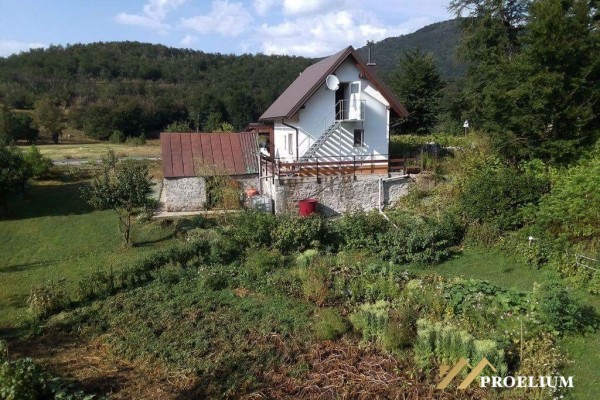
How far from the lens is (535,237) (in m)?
12.7

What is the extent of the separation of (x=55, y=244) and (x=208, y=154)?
812 centimetres

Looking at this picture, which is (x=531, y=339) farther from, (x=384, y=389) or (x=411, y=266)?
(x=411, y=266)

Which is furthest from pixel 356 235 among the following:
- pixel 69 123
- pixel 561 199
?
pixel 69 123

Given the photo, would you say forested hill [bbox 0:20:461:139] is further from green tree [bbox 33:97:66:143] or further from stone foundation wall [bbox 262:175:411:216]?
stone foundation wall [bbox 262:175:411:216]

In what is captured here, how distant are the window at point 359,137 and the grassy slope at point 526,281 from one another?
9.05m

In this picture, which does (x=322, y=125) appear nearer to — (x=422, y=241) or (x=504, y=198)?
(x=422, y=241)

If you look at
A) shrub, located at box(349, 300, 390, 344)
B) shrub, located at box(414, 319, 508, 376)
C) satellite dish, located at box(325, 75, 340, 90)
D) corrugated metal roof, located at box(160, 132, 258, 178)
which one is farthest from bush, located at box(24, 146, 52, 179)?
shrub, located at box(414, 319, 508, 376)

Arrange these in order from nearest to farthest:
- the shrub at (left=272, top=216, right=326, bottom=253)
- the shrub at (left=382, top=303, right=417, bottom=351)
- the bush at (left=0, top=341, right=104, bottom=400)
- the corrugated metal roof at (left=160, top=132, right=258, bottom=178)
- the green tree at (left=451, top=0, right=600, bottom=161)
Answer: the bush at (left=0, top=341, right=104, bottom=400), the shrub at (left=382, top=303, right=417, bottom=351), the shrub at (left=272, top=216, right=326, bottom=253), the green tree at (left=451, top=0, right=600, bottom=161), the corrugated metal roof at (left=160, top=132, right=258, bottom=178)

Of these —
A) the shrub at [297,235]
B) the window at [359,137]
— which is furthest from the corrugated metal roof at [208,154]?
the shrub at [297,235]

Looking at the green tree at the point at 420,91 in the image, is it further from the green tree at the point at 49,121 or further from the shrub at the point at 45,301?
the green tree at the point at 49,121

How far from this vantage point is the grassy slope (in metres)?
Result: 7.47

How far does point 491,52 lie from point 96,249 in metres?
24.4

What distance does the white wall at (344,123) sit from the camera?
68.7 ft

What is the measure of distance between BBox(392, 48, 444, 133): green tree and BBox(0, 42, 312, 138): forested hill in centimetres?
3410
